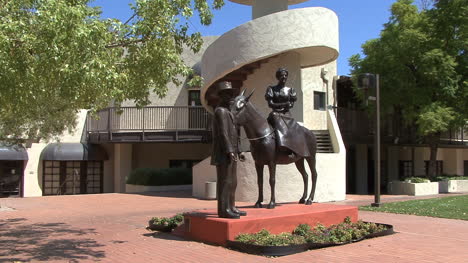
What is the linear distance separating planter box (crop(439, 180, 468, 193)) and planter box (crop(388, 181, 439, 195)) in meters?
1.09

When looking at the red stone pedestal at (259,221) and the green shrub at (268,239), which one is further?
the red stone pedestal at (259,221)

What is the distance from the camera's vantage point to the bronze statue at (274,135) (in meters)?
9.02

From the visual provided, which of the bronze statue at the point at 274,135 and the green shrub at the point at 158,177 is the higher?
the bronze statue at the point at 274,135

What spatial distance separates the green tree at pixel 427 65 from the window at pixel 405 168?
9.94m

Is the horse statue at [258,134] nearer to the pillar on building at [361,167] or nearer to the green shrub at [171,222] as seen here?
the green shrub at [171,222]

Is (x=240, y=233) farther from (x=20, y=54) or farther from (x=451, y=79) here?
(x=451, y=79)

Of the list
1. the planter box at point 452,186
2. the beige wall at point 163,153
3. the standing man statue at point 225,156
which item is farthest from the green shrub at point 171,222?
the beige wall at point 163,153

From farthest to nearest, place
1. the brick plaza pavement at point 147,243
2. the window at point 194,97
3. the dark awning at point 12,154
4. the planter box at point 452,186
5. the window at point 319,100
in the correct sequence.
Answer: the window at point 194,97, the window at point 319,100, the planter box at point 452,186, the dark awning at point 12,154, the brick plaza pavement at point 147,243

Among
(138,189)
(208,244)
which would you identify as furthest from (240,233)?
(138,189)

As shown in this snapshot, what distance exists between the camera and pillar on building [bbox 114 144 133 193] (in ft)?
82.1

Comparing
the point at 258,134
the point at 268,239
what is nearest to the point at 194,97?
the point at 258,134

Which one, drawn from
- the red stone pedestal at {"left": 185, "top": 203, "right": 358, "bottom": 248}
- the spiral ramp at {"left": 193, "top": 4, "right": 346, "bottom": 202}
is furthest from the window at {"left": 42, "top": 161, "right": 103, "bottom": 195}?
the red stone pedestal at {"left": 185, "top": 203, "right": 358, "bottom": 248}

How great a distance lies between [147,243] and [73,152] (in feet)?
53.5

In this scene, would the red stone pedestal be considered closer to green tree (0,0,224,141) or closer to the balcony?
green tree (0,0,224,141)
